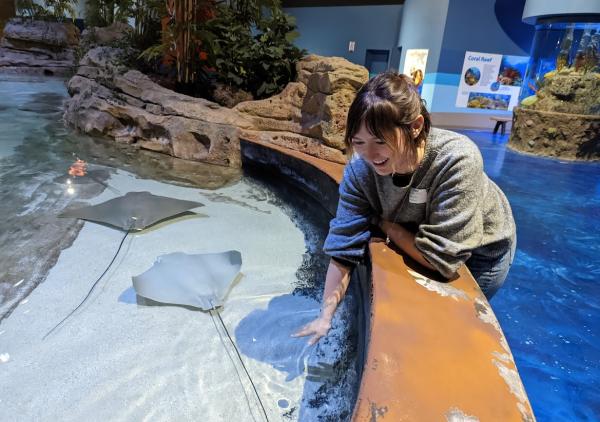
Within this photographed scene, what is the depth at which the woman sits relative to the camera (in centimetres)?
119

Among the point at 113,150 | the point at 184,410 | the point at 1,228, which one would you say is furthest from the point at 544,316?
the point at 113,150

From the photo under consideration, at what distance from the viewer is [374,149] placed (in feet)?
4.06

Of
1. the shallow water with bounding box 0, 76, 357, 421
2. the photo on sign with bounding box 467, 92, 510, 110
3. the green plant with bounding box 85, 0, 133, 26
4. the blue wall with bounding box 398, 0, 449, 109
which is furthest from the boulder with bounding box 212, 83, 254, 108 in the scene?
the green plant with bounding box 85, 0, 133, 26

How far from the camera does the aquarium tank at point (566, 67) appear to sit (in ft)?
23.3

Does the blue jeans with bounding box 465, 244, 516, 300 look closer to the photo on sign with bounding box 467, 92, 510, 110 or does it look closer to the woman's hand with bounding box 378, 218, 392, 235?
the woman's hand with bounding box 378, 218, 392, 235

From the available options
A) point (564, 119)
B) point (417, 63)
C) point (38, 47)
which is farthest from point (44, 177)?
point (38, 47)

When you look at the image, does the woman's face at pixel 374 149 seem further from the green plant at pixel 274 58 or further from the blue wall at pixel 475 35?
the blue wall at pixel 475 35

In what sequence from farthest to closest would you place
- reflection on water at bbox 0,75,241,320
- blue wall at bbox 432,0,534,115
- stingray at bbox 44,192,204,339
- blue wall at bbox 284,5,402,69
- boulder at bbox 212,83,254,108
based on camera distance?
blue wall at bbox 284,5,402,69
blue wall at bbox 432,0,534,115
boulder at bbox 212,83,254,108
stingray at bbox 44,192,204,339
reflection on water at bbox 0,75,241,320

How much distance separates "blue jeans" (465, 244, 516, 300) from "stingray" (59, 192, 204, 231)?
90.5 inches

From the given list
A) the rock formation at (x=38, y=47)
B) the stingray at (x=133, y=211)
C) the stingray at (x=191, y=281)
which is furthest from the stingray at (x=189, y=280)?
the rock formation at (x=38, y=47)

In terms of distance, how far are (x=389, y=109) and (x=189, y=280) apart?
4.56ft

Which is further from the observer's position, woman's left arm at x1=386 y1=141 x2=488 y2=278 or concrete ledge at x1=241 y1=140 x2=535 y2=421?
woman's left arm at x1=386 y1=141 x2=488 y2=278

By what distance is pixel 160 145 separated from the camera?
17.1 feet

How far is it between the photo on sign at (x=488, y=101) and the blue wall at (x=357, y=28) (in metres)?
2.00
